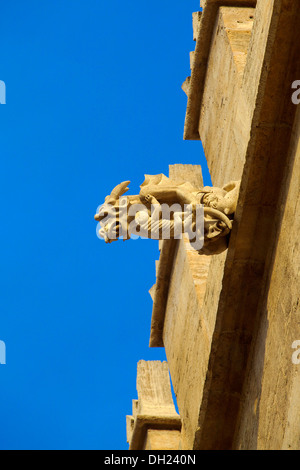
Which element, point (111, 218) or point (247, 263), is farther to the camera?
point (247, 263)

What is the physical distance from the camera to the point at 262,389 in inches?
257

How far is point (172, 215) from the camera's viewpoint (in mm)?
6523

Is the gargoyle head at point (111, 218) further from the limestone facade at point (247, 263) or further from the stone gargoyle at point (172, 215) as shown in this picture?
the limestone facade at point (247, 263)

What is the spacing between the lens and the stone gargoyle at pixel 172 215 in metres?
6.36

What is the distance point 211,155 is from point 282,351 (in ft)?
11.8

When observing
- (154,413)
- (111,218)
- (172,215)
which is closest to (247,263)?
(172,215)

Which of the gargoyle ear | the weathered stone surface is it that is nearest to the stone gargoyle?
the gargoyle ear

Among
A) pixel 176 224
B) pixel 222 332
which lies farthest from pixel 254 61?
pixel 222 332

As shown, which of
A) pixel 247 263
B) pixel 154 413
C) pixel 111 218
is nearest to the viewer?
pixel 111 218

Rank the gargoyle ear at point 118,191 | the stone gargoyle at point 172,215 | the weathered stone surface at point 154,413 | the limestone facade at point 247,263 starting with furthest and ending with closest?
the weathered stone surface at point 154,413
the gargoyle ear at point 118,191
the stone gargoyle at point 172,215
the limestone facade at point 247,263

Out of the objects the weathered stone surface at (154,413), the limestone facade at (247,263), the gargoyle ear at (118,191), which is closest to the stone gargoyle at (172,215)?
the gargoyle ear at (118,191)

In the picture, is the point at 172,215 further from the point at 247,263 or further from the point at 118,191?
the point at 247,263

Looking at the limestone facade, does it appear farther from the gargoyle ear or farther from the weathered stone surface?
the gargoyle ear
